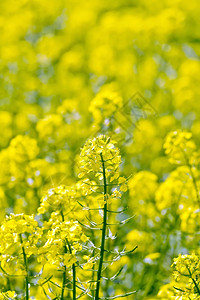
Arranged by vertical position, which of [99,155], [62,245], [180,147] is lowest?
[180,147]

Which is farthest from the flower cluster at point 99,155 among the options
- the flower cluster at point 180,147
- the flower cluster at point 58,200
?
the flower cluster at point 180,147

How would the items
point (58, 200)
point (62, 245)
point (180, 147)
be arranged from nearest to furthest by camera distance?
point (62, 245)
point (58, 200)
point (180, 147)

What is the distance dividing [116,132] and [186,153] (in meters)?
0.53

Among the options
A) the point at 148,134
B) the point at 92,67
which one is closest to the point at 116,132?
the point at 148,134

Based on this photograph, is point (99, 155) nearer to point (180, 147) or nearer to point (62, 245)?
point (62, 245)

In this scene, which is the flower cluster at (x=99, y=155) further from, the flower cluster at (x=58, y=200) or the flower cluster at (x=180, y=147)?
the flower cluster at (x=180, y=147)

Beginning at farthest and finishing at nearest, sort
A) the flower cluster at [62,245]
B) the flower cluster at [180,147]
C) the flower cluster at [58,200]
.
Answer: the flower cluster at [180,147]
the flower cluster at [58,200]
the flower cluster at [62,245]

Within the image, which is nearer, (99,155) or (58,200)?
(99,155)

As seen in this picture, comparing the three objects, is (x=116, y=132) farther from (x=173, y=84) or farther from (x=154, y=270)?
(x=173, y=84)

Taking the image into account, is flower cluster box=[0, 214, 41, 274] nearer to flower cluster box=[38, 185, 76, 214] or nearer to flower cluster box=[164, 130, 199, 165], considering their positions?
flower cluster box=[38, 185, 76, 214]

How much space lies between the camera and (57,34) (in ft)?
24.3

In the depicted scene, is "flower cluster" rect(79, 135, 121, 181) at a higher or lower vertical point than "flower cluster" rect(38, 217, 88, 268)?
higher

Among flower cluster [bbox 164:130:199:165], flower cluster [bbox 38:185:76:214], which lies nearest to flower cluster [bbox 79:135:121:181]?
flower cluster [bbox 38:185:76:214]

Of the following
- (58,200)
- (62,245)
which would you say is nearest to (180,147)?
(58,200)
